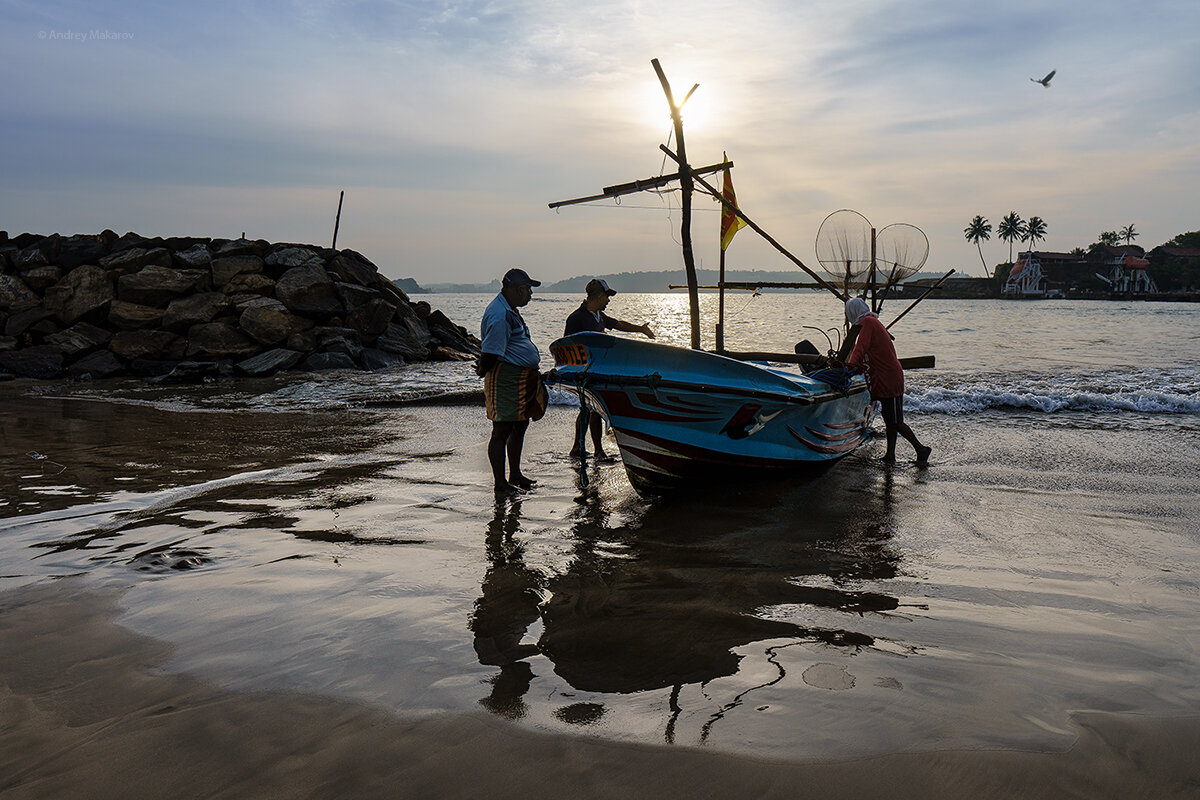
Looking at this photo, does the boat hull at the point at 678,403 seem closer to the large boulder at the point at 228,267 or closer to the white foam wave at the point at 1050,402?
the white foam wave at the point at 1050,402

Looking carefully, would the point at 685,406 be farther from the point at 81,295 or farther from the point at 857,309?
the point at 81,295

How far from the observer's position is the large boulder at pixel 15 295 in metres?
18.9

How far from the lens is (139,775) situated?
2.41 m

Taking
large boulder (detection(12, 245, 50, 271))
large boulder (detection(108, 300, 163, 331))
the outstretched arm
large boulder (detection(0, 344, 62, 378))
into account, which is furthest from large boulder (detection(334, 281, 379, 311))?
the outstretched arm

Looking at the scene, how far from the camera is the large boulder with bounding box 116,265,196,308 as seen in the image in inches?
746

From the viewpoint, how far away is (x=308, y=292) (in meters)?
19.9

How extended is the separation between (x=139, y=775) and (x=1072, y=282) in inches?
4227

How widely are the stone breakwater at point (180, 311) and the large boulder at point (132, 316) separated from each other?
25 millimetres

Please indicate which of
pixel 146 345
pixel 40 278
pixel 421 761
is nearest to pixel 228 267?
pixel 146 345

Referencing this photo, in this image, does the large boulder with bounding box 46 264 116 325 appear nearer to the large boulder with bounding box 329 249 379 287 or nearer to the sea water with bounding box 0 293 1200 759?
the large boulder with bounding box 329 249 379 287

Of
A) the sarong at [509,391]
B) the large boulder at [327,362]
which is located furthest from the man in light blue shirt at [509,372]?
the large boulder at [327,362]

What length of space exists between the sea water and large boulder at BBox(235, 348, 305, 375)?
772 cm

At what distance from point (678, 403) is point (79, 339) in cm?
1801

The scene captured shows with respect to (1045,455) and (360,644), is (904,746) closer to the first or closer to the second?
(360,644)
